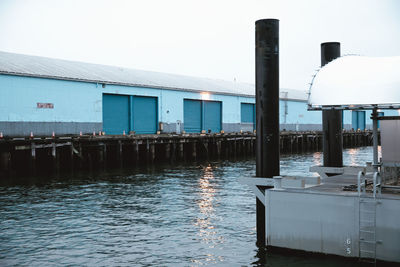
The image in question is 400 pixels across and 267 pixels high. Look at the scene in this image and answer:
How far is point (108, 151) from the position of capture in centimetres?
4250

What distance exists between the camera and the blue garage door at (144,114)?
163ft

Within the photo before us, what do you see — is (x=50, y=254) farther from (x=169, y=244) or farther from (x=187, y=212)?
(x=187, y=212)

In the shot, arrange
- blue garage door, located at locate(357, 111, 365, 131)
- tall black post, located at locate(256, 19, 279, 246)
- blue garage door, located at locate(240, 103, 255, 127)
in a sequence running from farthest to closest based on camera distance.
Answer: blue garage door, located at locate(357, 111, 365, 131) < blue garage door, located at locate(240, 103, 255, 127) < tall black post, located at locate(256, 19, 279, 246)

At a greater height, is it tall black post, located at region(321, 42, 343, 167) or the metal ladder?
tall black post, located at region(321, 42, 343, 167)

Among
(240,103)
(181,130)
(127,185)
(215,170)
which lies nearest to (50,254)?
(127,185)

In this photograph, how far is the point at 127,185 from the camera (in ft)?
88.6

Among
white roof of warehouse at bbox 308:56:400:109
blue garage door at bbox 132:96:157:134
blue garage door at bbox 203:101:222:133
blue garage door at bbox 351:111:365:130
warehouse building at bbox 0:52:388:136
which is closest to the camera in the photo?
white roof of warehouse at bbox 308:56:400:109

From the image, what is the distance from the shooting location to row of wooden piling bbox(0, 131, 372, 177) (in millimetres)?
33969

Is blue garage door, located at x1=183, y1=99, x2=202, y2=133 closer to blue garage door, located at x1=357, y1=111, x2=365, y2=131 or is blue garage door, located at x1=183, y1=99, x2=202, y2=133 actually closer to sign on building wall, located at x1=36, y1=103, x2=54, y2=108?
sign on building wall, located at x1=36, y1=103, x2=54, y2=108

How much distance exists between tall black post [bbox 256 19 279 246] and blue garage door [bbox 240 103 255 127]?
5137 centimetres

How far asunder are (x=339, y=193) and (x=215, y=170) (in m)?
25.0

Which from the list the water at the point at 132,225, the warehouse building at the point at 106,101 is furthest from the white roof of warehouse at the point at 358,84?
the warehouse building at the point at 106,101

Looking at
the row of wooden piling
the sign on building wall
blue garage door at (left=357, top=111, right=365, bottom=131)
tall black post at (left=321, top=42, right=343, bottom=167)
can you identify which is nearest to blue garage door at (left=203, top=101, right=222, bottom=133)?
the row of wooden piling

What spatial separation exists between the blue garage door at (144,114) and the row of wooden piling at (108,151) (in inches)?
118
